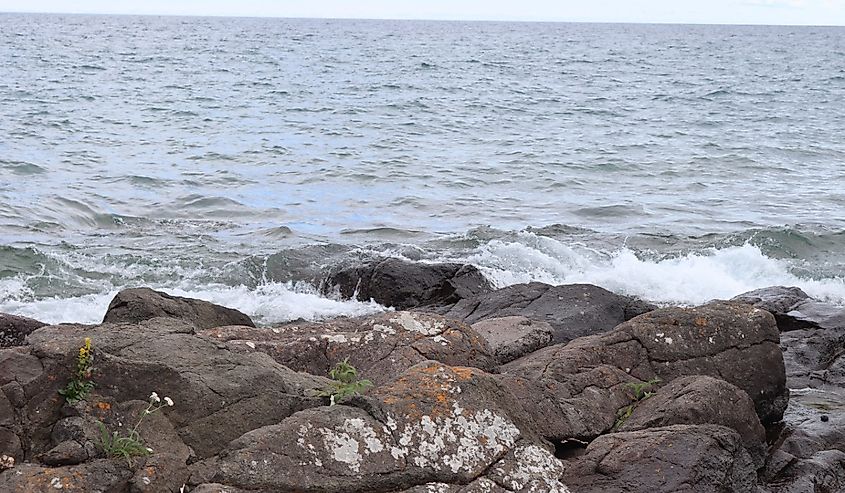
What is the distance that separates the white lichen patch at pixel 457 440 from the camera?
4.04m

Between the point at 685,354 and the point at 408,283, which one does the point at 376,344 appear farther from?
the point at 408,283

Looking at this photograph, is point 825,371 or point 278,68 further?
point 278,68

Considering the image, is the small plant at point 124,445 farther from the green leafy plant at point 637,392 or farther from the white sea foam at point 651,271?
the white sea foam at point 651,271

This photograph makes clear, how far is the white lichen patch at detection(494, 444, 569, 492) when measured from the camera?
413 centimetres

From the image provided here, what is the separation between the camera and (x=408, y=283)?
461 inches

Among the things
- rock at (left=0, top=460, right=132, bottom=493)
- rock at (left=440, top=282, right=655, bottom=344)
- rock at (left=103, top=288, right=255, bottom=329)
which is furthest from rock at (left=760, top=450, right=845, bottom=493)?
rock at (left=103, top=288, right=255, bottom=329)

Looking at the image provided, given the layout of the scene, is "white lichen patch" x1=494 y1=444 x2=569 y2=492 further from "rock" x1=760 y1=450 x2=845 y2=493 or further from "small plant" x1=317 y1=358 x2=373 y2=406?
"rock" x1=760 y1=450 x2=845 y2=493

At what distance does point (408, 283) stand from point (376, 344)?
579 cm

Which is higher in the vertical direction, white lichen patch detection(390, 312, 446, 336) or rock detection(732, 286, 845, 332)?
white lichen patch detection(390, 312, 446, 336)

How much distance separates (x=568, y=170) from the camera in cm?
2391

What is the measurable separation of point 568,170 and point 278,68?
32.2 meters

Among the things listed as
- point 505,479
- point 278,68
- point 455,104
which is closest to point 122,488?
point 505,479

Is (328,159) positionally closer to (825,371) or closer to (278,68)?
(825,371)

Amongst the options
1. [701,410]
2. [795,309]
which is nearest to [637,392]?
[701,410]
